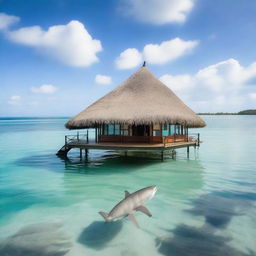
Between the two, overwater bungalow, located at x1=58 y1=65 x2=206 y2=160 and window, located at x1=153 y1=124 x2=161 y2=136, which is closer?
overwater bungalow, located at x1=58 y1=65 x2=206 y2=160

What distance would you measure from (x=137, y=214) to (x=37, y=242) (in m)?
3.38

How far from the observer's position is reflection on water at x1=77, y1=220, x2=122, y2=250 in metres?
6.99

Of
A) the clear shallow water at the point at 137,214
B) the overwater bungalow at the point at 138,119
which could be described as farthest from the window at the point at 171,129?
the clear shallow water at the point at 137,214

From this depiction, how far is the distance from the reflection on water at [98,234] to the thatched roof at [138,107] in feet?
29.7

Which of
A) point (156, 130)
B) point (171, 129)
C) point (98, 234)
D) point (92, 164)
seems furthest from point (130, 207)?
point (171, 129)

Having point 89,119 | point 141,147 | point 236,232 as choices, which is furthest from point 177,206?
point 89,119

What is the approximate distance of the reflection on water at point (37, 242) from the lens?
6488 mm

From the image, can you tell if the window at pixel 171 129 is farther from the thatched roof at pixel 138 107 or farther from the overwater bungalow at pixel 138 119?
the thatched roof at pixel 138 107

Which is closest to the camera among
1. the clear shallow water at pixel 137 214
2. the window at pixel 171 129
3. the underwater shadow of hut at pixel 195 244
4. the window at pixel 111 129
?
the underwater shadow of hut at pixel 195 244

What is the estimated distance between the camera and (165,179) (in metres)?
14.2

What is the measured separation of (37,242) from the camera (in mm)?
6918

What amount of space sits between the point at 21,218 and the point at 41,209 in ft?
3.11

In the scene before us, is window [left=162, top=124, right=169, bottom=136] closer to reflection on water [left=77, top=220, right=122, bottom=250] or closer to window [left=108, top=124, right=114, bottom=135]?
window [left=108, top=124, right=114, bottom=135]

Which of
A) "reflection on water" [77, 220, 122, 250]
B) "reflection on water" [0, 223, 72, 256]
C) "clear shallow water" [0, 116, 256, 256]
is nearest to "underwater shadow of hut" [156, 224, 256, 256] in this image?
"clear shallow water" [0, 116, 256, 256]
